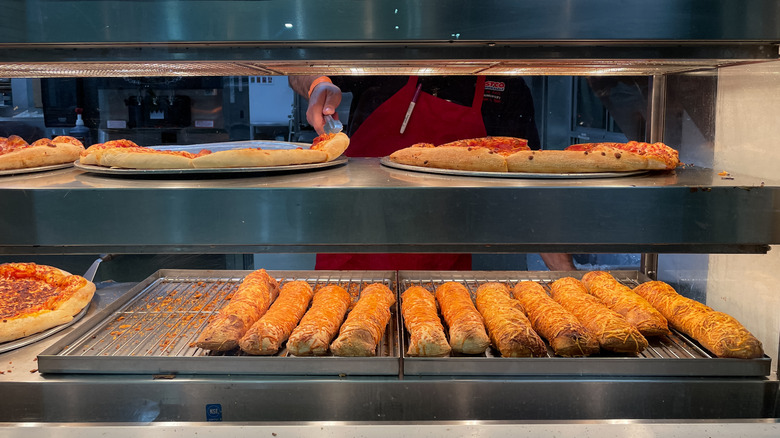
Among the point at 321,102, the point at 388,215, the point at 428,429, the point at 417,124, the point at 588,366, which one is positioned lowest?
the point at 428,429

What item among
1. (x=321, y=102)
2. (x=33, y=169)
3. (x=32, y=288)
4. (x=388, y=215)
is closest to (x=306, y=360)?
(x=388, y=215)

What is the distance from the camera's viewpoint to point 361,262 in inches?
138

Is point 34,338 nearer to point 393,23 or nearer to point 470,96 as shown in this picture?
point 393,23

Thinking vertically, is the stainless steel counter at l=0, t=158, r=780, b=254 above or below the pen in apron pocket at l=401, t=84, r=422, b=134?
below

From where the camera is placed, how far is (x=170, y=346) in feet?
6.15

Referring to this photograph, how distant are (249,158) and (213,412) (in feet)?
2.50

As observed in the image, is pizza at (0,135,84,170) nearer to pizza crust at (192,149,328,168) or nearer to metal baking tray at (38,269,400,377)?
metal baking tray at (38,269,400,377)

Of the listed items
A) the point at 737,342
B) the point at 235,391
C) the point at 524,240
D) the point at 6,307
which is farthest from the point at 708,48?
the point at 6,307

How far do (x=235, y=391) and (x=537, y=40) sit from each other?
1304mm

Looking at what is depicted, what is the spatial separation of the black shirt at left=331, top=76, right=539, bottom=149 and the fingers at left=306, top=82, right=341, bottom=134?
33 cm

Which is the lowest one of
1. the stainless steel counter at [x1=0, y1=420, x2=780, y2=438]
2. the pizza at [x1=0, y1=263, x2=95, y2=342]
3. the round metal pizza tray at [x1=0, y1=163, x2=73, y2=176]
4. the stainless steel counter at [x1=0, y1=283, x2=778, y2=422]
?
the stainless steel counter at [x1=0, y1=420, x2=780, y2=438]

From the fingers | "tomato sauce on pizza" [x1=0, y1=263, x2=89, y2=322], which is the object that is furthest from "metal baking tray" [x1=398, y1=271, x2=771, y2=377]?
the fingers

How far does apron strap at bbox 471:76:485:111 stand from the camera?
145 inches

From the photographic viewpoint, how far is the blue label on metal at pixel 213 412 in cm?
170
